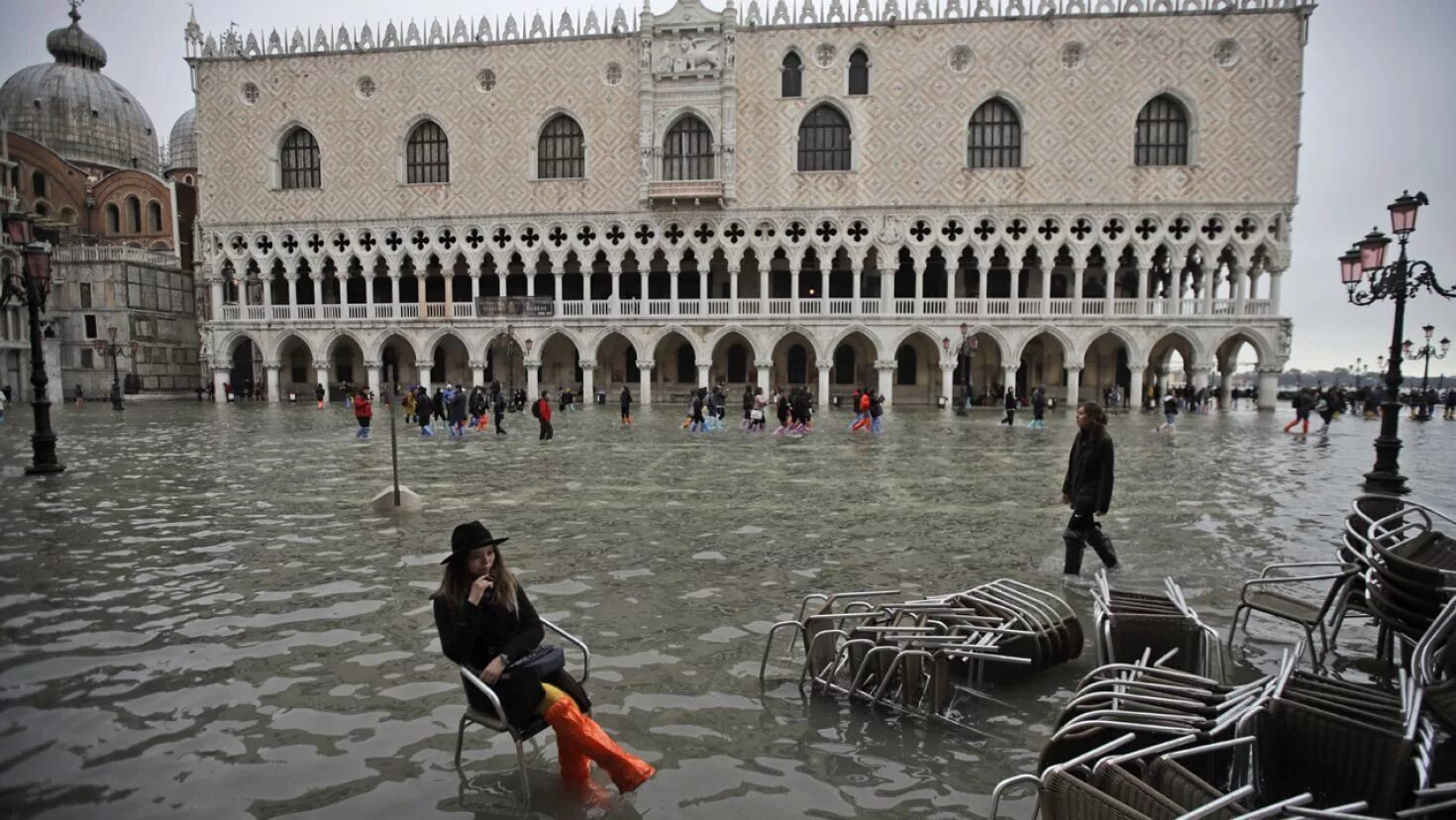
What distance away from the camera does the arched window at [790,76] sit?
114 ft

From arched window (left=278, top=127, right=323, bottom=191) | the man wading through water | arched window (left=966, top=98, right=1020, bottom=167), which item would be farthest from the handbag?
arched window (left=278, top=127, right=323, bottom=191)

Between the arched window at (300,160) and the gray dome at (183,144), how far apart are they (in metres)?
27.5

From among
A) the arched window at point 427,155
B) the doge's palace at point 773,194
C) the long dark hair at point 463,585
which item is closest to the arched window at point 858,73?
the doge's palace at point 773,194

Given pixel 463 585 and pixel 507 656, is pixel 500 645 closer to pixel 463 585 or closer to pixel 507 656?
pixel 507 656

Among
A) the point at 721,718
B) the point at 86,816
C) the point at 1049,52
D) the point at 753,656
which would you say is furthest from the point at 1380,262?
the point at 1049,52

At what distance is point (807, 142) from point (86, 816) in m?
35.1

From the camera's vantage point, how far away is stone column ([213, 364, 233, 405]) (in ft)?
124

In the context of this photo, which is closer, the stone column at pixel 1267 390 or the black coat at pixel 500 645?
the black coat at pixel 500 645

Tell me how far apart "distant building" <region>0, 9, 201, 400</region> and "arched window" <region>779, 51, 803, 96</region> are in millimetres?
31028

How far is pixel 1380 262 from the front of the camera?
10680mm

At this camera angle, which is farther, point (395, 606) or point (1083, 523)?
point (1083, 523)

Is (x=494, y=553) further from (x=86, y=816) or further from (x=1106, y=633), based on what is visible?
(x=1106, y=633)

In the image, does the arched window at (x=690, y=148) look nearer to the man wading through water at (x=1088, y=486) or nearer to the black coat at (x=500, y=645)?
the man wading through water at (x=1088, y=486)

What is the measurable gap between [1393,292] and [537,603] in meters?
11.8
